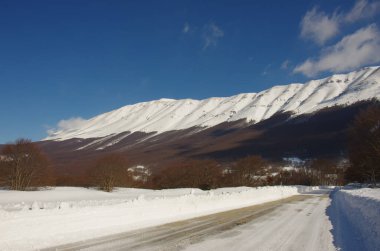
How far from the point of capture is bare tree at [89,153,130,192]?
213ft

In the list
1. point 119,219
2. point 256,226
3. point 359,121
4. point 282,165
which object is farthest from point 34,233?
point 282,165

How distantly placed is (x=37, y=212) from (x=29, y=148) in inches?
1942

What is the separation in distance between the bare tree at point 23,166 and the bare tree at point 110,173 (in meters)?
8.77

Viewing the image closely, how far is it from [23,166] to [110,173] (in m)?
14.7

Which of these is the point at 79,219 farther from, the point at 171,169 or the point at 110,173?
the point at 171,169

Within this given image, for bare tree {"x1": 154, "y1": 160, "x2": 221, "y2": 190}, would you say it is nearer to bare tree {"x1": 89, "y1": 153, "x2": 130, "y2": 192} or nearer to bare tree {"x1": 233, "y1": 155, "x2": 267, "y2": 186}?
bare tree {"x1": 233, "y1": 155, "x2": 267, "y2": 186}

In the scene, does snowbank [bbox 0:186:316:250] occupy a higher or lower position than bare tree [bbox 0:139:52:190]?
lower

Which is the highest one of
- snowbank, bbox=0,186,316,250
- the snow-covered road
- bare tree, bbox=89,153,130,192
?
bare tree, bbox=89,153,130,192

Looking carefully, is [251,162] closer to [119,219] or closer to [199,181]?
[199,181]

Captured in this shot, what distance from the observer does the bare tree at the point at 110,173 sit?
64.9 metres

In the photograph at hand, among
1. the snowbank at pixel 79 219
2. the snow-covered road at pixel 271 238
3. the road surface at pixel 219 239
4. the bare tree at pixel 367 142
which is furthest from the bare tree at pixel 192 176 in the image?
the road surface at pixel 219 239

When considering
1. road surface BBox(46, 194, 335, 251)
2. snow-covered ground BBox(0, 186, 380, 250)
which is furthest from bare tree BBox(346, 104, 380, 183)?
road surface BBox(46, 194, 335, 251)

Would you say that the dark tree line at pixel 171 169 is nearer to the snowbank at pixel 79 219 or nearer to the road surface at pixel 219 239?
the snowbank at pixel 79 219

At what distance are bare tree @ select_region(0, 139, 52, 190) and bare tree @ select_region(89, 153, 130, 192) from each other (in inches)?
345
